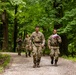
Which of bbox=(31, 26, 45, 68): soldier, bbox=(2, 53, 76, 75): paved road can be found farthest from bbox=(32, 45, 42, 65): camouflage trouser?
bbox=(2, 53, 76, 75): paved road

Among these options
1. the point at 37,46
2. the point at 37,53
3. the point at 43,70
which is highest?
the point at 37,46

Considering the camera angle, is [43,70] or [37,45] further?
[37,45]

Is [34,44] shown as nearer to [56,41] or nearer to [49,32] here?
[56,41]

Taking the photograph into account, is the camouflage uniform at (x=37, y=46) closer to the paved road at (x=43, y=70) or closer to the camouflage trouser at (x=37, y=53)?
the camouflage trouser at (x=37, y=53)

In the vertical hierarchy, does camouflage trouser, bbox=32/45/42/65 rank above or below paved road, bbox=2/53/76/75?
above

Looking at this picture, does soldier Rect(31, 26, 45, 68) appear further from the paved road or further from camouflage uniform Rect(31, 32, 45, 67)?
the paved road

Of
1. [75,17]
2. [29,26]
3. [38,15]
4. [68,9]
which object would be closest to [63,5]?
[68,9]

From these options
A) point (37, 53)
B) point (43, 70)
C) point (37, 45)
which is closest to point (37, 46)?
point (37, 45)

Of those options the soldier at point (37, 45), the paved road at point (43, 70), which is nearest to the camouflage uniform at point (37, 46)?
the soldier at point (37, 45)

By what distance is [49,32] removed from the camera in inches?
1307

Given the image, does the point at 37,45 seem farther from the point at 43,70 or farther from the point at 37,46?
the point at 43,70

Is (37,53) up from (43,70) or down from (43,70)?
up

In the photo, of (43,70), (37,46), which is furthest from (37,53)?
(43,70)

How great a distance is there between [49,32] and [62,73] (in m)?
19.7
